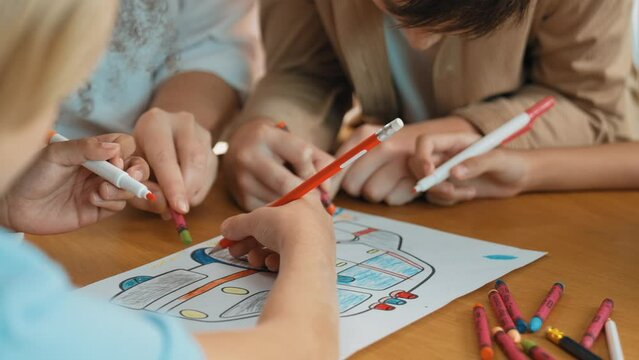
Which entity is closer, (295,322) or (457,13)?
(295,322)

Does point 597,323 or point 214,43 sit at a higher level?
point 214,43

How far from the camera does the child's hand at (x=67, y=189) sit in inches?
27.5

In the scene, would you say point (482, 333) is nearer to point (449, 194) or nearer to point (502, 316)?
point (502, 316)

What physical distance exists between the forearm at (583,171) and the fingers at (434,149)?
0.07 m

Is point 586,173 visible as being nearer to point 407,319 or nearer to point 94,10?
point 407,319

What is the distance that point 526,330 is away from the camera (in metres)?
0.59

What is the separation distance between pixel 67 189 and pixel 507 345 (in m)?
0.41

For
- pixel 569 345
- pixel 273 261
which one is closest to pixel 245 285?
pixel 273 261

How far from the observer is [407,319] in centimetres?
60

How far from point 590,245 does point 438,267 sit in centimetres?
16

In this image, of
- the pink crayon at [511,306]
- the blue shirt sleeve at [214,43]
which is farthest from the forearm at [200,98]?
the pink crayon at [511,306]

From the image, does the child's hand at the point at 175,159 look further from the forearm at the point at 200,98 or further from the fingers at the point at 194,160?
the forearm at the point at 200,98

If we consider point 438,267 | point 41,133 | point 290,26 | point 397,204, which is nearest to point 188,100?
point 290,26

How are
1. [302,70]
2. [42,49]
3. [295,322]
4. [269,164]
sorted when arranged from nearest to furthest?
[42,49]
[295,322]
[269,164]
[302,70]
